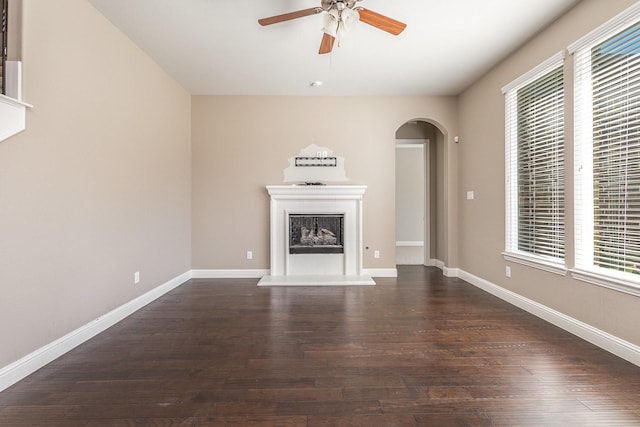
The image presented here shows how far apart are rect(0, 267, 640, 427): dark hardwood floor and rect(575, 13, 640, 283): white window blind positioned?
732 mm

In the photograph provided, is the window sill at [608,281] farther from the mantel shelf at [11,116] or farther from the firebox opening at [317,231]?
the mantel shelf at [11,116]

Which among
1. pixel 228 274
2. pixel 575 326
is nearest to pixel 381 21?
pixel 575 326

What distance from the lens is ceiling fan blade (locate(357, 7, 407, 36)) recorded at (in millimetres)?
2112

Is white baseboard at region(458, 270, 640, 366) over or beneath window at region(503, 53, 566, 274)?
beneath

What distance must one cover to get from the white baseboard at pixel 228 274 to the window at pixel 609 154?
369cm

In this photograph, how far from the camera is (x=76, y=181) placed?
225cm

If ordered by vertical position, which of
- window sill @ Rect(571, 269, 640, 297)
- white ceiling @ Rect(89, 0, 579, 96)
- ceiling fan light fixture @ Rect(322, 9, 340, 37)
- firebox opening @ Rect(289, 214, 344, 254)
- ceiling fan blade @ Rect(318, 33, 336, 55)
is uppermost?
white ceiling @ Rect(89, 0, 579, 96)

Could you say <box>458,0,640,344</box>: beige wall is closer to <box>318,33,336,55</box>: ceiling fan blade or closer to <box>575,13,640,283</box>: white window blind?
<box>575,13,640,283</box>: white window blind

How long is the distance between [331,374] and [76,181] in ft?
7.76

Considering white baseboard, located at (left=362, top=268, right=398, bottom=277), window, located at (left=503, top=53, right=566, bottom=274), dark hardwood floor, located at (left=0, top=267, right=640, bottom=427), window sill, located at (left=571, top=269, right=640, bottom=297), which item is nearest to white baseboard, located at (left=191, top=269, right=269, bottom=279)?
dark hardwood floor, located at (left=0, top=267, right=640, bottom=427)

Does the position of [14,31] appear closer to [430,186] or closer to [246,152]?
[246,152]

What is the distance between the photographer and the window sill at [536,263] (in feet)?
8.38

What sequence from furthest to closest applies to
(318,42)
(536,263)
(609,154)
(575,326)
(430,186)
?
(430,186) → (318,42) → (536,263) → (575,326) → (609,154)

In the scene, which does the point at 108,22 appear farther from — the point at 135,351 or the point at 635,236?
the point at 635,236
